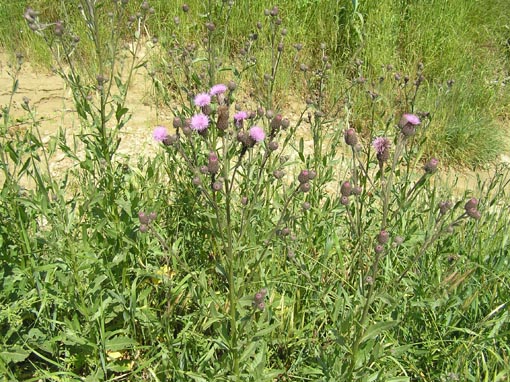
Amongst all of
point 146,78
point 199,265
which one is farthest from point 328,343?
point 146,78

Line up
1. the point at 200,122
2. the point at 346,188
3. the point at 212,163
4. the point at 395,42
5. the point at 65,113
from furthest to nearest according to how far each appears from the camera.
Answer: the point at 395,42 → the point at 65,113 → the point at 200,122 → the point at 346,188 → the point at 212,163

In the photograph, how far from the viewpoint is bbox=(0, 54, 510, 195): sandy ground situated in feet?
14.3

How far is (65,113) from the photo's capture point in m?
4.30

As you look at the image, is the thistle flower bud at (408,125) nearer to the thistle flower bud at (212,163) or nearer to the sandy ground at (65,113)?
the thistle flower bud at (212,163)

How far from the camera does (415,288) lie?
221 cm

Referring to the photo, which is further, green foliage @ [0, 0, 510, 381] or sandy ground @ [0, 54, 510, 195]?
sandy ground @ [0, 54, 510, 195]

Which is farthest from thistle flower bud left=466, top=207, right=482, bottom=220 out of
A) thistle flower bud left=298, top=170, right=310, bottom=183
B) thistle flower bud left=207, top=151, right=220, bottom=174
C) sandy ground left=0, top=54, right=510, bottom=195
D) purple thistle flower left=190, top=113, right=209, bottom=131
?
sandy ground left=0, top=54, right=510, bottom=195

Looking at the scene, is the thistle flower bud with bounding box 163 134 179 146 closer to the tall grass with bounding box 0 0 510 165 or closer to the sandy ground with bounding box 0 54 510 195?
the sandy ground with bounding box 0 54 510 195

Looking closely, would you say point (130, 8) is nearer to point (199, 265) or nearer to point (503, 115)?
point (199, 265)

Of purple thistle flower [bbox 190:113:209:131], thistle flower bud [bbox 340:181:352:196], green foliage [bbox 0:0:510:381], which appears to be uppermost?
purple thistle flower [bbox 190:113:209:131]

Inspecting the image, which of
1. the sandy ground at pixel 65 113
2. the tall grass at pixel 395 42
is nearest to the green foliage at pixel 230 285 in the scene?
the sandy ground at pixel 65 113

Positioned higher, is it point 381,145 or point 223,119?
point 223,119

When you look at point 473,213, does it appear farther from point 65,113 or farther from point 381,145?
point 65,113

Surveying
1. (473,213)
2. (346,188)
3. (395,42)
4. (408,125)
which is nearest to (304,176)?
(346,188)
